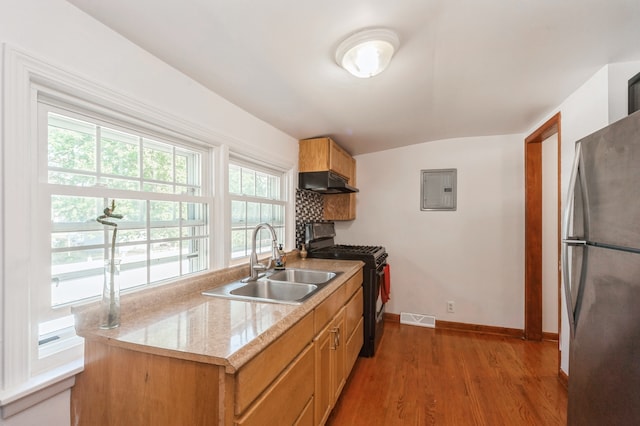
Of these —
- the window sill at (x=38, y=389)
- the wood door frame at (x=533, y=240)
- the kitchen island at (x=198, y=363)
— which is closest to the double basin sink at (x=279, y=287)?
the kitchen island at (x=198, y=363)

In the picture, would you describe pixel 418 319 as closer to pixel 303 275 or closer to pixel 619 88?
pixel 303 275

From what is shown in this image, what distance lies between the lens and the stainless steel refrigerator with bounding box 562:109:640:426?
0.99m

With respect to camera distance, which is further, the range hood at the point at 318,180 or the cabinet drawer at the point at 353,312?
the range hood at the point at 318,180

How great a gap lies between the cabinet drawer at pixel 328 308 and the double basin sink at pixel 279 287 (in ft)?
0.29

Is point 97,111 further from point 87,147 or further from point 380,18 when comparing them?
point 380,18

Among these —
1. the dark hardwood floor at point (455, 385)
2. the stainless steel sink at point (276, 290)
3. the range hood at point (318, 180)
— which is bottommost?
the dark hardwood floor at point (455, 385)

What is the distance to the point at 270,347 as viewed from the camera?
3.43ft

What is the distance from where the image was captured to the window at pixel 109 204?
1.08 meters

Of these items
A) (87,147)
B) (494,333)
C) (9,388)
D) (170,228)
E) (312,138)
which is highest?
(312,138)

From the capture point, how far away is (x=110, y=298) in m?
1.09

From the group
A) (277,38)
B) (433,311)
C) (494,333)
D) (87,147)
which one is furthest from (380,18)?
(494,333)

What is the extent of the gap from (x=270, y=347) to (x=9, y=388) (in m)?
0.81

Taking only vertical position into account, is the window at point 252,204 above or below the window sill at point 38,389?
above

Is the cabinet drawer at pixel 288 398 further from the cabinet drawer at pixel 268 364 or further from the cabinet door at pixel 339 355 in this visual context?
the cabinet door at pixel 339 355
